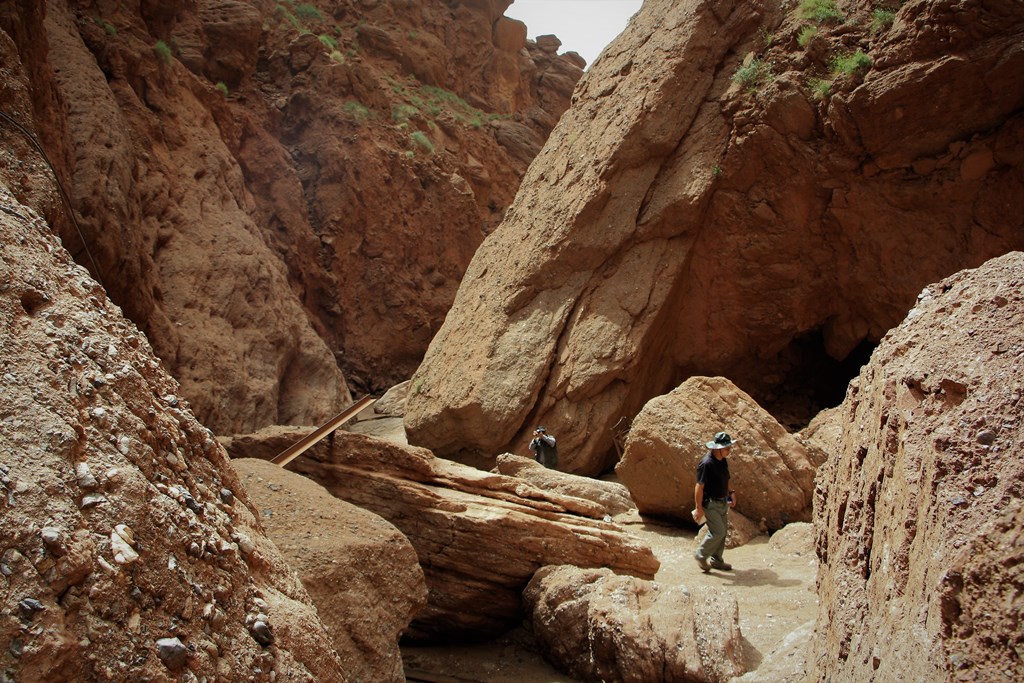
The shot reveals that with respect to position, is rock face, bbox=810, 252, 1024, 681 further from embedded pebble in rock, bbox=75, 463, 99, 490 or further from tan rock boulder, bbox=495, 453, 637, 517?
tan rock boulder, bbox=495, 453, 637, 517

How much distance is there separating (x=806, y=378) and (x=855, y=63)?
486cm

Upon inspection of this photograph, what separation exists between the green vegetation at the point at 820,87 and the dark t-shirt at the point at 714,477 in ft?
18.7

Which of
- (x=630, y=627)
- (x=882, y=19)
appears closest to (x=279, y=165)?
(x=882, y=19)

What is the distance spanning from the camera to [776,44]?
10234mm

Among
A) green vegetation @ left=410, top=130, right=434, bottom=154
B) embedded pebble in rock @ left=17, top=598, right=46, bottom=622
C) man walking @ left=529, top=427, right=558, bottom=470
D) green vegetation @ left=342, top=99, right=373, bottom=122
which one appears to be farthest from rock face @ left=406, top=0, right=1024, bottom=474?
green vegetation @ left=342, top=99, right=373, bottom=122

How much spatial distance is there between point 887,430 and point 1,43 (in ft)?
21.5

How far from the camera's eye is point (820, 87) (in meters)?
9.56

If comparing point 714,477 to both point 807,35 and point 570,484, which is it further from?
point 807,35

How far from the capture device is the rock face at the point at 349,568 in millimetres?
3656

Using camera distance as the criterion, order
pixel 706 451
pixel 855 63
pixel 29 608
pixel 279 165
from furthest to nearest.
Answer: pixel 279 165 < pixel 855 63 < pixel 706 451 < pixel 29 608

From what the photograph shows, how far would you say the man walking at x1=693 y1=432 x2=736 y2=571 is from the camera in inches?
253

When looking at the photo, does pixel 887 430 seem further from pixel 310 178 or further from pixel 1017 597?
pixel 310 178

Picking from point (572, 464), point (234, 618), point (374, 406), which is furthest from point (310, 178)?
point (234, 618)

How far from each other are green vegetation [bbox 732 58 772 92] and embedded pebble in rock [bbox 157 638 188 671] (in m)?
10.1
